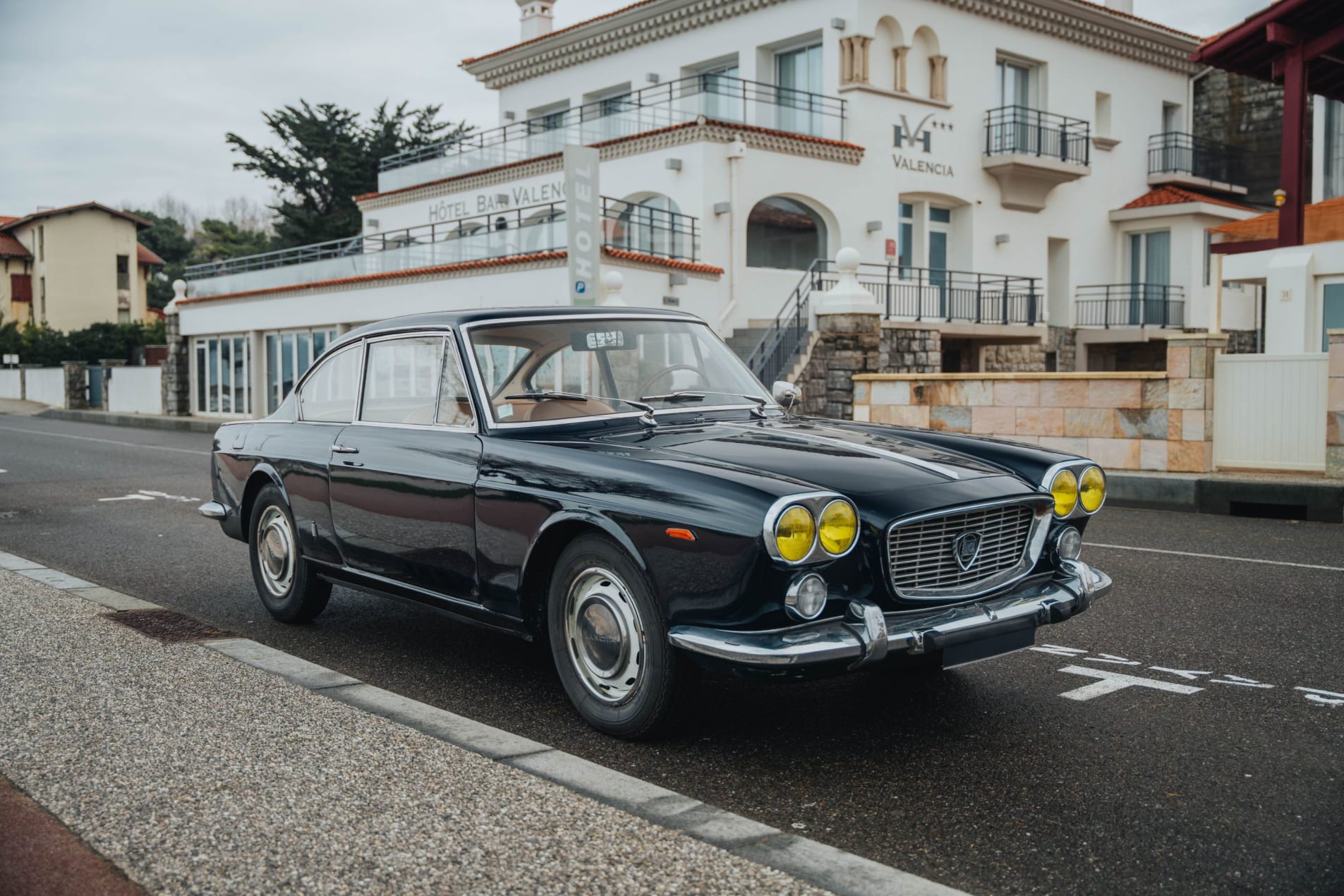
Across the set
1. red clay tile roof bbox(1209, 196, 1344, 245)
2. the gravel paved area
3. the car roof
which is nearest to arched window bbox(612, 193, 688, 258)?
red clay tile roof bbox(1209, 196, 1344, 245)

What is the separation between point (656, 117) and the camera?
27.2 m

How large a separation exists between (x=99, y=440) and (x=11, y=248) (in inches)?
2100

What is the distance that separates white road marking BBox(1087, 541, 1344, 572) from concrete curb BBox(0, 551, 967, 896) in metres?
6.25

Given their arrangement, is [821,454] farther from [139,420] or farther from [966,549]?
[139,420]

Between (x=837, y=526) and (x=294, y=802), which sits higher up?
(x=837, y=526)

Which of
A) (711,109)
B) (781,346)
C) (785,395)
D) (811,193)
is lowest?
(785,395)

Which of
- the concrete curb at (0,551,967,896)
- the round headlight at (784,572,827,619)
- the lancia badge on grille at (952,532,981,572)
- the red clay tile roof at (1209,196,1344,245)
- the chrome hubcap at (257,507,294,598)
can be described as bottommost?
the concrete curb at (0,551,967,896)

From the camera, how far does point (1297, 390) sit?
42.0ft

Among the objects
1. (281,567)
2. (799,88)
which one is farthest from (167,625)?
(799,88)

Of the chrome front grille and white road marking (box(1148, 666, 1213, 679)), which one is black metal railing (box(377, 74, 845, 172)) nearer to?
white road marking (box(1148, 666, 1213, 679))

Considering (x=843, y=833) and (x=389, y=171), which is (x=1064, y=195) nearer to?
(x=389, y=171)

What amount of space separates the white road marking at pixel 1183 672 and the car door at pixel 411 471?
3.05 metres

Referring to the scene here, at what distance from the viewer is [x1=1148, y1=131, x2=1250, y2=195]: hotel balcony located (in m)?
33.9

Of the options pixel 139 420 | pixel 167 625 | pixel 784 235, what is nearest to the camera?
pixel 167 625
